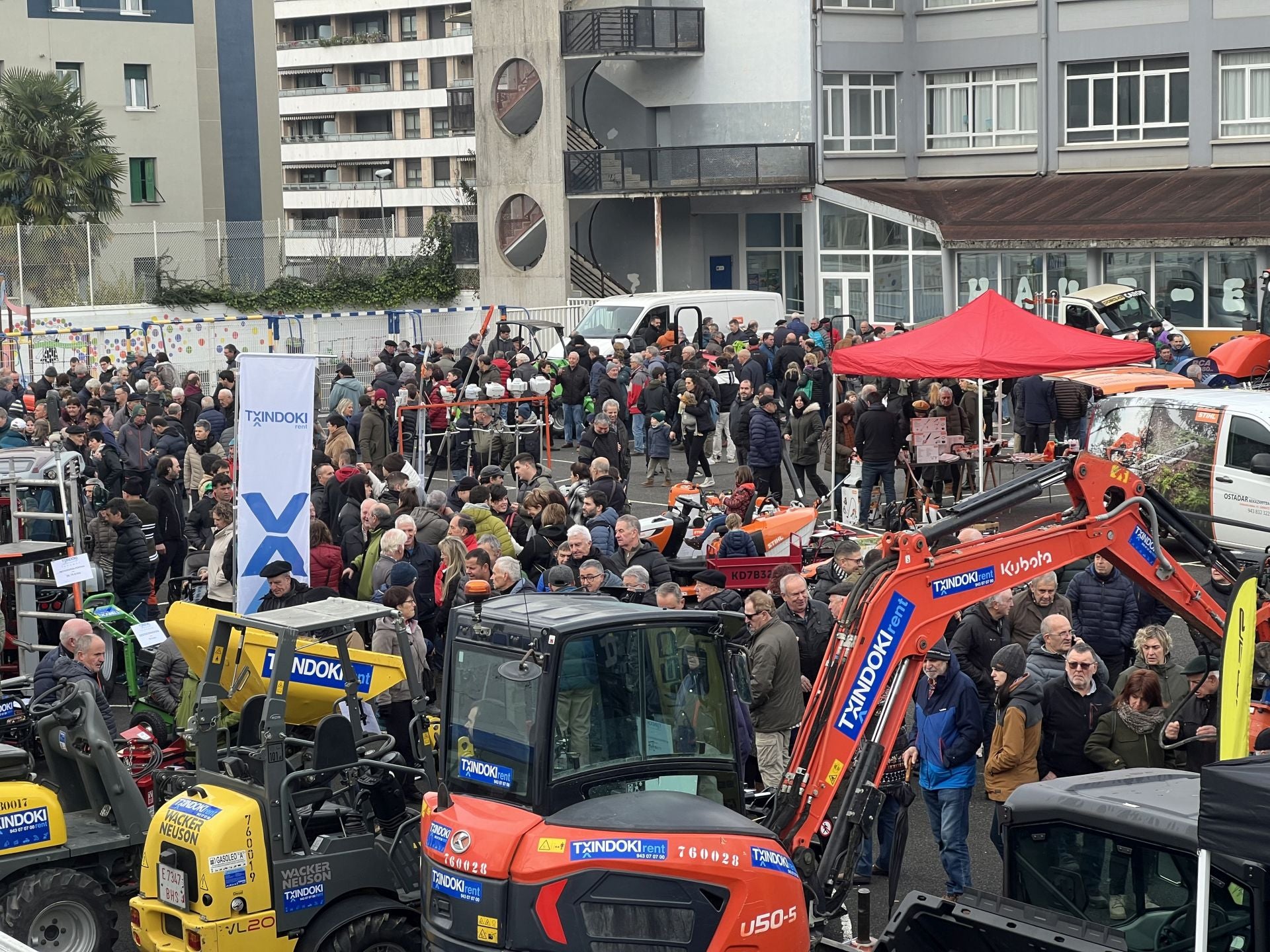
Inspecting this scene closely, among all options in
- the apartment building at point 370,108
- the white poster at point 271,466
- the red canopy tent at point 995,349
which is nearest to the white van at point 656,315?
the red canopy tent at point 995,349

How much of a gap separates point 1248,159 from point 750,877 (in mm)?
34070

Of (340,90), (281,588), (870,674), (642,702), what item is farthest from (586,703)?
(340,90)

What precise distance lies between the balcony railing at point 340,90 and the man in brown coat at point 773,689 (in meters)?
73.8

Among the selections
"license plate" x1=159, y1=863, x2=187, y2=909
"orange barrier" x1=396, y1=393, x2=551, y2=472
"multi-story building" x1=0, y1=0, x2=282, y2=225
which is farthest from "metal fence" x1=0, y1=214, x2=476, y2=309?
"license plate" x1=159, y1=863, x2=187, y2=909

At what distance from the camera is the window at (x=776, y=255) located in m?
45.0

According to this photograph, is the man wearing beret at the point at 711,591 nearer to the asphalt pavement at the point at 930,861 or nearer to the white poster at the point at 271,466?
the asphalt pavement at the point at 930,861

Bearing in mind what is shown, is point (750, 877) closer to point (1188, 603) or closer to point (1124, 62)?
A: point (1188, 603)

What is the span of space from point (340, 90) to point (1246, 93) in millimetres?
53724

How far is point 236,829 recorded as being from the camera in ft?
28.9

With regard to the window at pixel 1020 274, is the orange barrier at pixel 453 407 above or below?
below

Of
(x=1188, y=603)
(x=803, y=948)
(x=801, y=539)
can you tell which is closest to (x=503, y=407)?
(x=801, y=539)

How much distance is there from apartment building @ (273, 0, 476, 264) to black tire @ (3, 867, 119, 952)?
223 ft

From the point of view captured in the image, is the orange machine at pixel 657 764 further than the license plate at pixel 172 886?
No

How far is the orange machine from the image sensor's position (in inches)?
295
